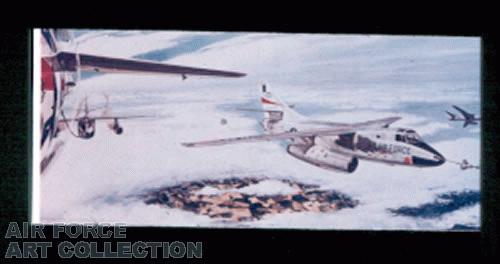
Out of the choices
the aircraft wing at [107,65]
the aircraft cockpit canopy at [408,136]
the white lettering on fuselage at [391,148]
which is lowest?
the white lettering on fuselage at [391,148]

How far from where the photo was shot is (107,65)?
3.92 m

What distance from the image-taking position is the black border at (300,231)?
3.93 meters

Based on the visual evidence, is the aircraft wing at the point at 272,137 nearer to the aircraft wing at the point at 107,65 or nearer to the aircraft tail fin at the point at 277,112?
the aircraft tail fin at the point at 277,112

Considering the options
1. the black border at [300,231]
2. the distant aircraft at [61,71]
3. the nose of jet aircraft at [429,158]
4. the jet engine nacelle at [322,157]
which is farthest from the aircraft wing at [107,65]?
the nose of jet aircraft at [429,158]

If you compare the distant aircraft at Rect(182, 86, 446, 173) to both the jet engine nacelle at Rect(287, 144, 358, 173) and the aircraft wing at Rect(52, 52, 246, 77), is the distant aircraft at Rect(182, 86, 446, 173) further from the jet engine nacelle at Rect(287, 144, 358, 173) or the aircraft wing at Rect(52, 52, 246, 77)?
the aircraft wing at Rect(52, 52, 246, 77)

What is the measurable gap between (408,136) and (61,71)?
209 centimetres

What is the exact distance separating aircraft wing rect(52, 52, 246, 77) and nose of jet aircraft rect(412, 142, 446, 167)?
3.76ft

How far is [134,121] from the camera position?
3.94m

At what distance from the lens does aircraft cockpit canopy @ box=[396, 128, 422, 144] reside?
3.92 m

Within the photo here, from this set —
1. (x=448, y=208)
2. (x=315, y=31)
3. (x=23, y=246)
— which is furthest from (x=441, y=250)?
(x=23, y=246)

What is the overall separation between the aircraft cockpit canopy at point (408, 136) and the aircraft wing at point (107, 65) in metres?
0.99

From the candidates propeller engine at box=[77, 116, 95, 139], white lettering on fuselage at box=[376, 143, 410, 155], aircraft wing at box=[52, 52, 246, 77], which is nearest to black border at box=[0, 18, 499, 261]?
aircraft wing at box=[52, 52, 246, 77]

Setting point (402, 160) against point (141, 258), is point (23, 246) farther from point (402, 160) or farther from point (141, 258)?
point (402, 160)

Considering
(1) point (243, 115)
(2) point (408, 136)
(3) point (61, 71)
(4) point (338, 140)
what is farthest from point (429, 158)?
(3) point (61, 71)
